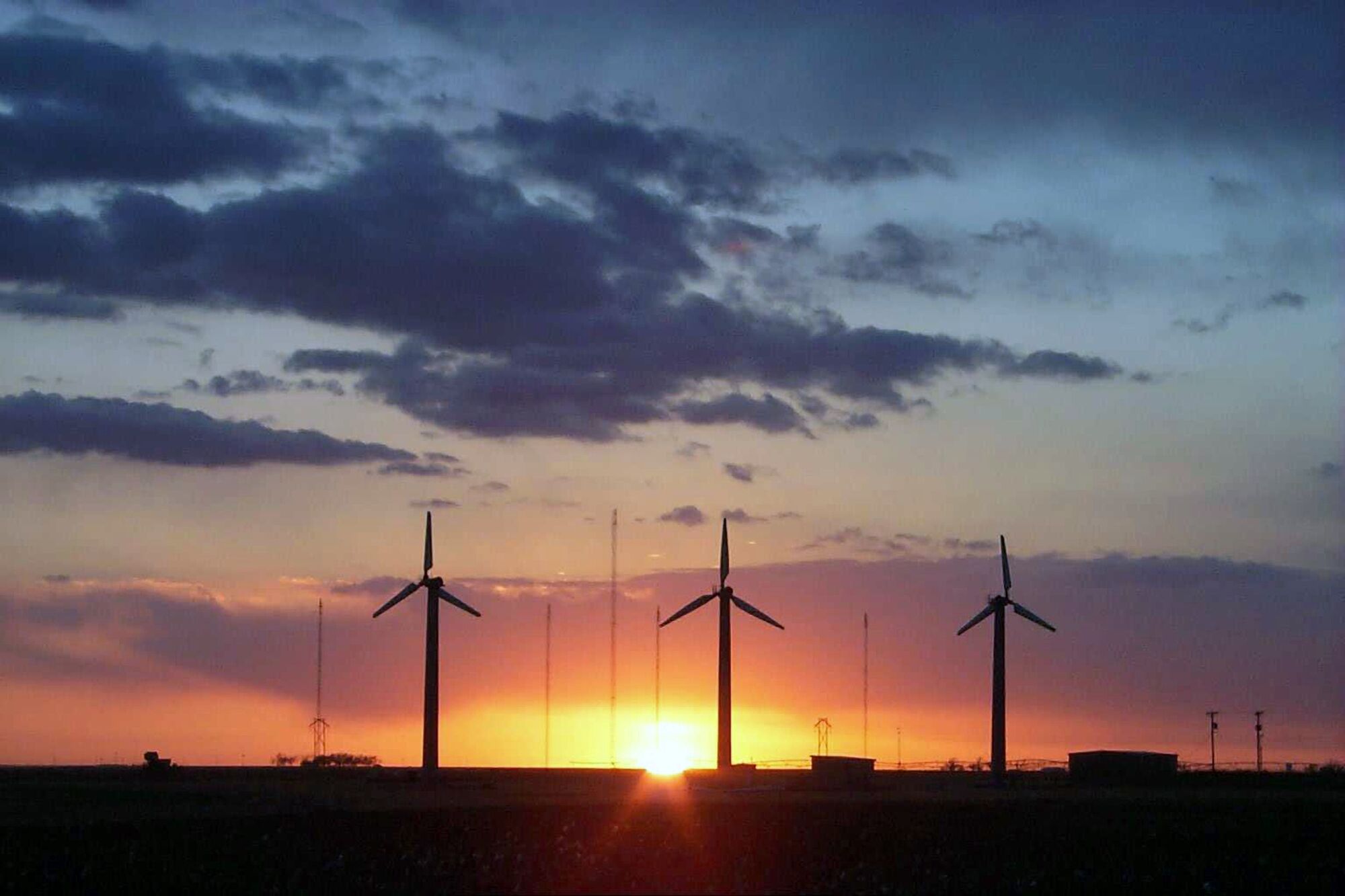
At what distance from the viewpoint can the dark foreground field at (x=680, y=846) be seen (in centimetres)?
9612

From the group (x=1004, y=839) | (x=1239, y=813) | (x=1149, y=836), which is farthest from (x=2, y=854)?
(x=1239, y=813)

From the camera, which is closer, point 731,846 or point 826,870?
point 826,870

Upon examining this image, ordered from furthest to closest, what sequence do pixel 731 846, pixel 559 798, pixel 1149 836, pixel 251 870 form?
pixel 559 798, pixel 1149 836, pixel 731 846, pixel 251 870

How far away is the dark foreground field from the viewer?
9612cm

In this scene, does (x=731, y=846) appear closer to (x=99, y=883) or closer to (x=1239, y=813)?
(x=99, y=883)

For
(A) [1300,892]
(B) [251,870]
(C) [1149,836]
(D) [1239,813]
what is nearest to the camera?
(A) [1300,892]

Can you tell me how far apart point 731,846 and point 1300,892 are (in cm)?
3145

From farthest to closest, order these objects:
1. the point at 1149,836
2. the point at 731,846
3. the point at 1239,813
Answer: the point at 1239,813, the point at 1149,836, the point at 731,846

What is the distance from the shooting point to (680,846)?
109 meters

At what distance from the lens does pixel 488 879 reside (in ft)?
313

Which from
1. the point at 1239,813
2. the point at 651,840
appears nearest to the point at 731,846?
the point at 651,840

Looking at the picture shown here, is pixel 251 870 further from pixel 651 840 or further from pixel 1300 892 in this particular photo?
pixel 1300 892

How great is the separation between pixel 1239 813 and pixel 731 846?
154 feet

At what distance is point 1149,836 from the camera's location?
11588cm
